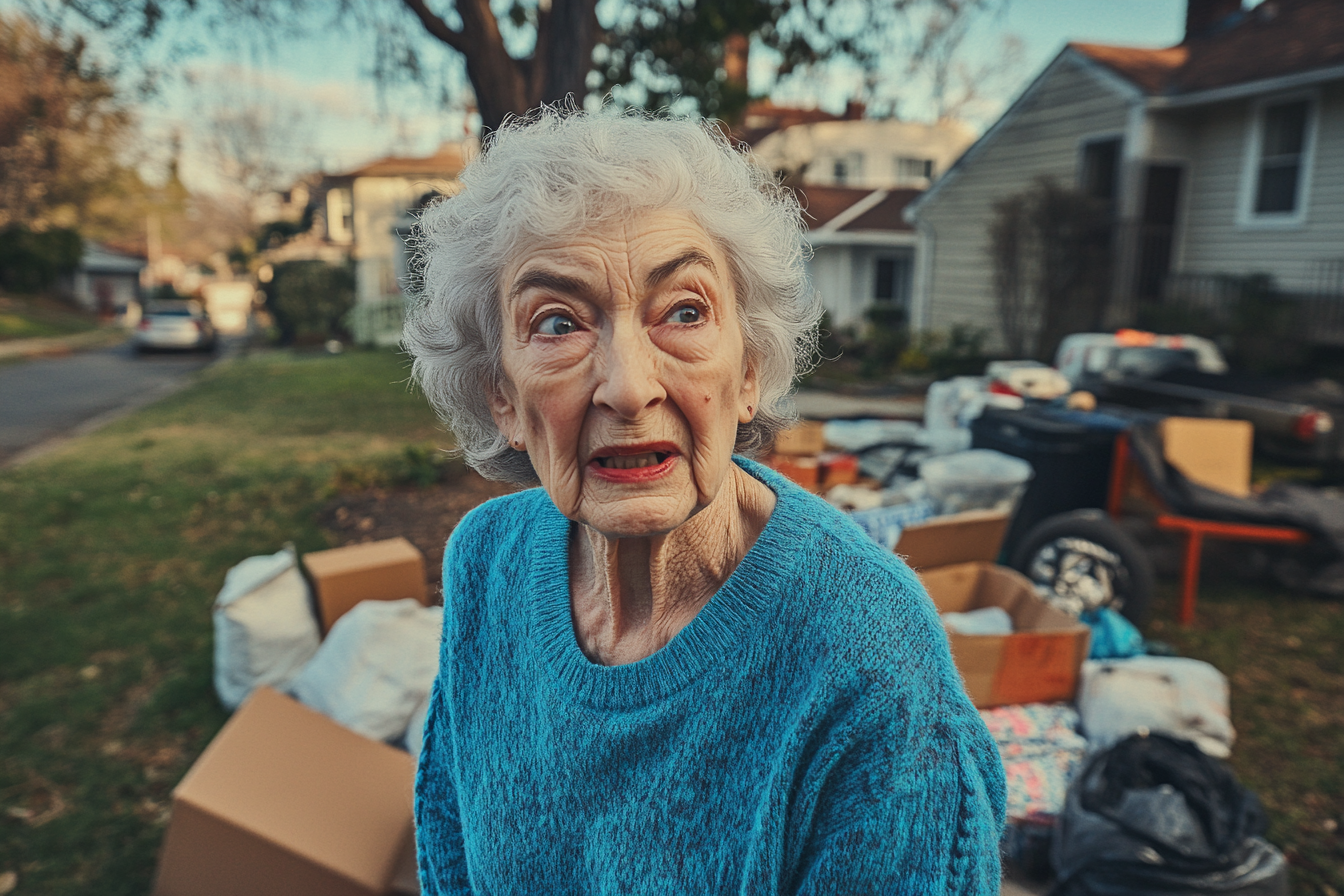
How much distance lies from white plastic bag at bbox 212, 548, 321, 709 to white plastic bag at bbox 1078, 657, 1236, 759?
3.31 m

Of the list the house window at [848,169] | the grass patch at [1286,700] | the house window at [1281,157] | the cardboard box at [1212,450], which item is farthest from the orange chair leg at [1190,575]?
the house window at [848,169]

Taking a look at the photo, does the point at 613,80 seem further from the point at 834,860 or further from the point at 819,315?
the point at 834,860

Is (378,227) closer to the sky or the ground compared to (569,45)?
closer to the sky

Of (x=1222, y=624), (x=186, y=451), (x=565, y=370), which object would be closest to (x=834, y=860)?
(x=565, y=370)

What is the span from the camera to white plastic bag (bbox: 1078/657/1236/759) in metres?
3.20

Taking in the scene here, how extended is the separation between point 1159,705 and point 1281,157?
12.0m

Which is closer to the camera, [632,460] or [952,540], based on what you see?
[632,460]

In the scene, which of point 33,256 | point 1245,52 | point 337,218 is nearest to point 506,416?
point 1245,52

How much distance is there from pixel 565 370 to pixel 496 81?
6.39 m

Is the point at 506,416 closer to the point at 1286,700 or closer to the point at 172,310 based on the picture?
the point at 1286,700

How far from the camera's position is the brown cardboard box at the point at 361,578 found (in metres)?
4.01

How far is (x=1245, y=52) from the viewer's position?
42.3 feet

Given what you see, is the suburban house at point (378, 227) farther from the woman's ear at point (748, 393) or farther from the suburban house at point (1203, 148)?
the woman's ear at point (748, 393)

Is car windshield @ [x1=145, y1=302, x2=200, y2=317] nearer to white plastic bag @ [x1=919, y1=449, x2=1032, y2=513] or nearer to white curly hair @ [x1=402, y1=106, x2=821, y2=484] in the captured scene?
white plastic bag @ [x1=919, y1=449, x2=1032, y2=513]
